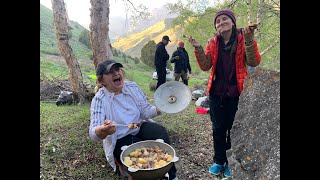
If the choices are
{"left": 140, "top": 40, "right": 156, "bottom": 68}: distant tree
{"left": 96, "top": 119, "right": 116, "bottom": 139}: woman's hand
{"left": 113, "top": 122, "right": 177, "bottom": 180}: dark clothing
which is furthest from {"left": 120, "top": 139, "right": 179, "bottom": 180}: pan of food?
{"left": 140, "top": 40, "right": 156, "bottom": 68}: distant tree

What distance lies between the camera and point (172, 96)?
10.4 feet

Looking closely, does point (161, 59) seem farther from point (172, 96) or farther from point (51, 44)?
point (51, 44)

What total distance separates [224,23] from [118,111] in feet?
4.48

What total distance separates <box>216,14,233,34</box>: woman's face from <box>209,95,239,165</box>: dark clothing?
0.69m

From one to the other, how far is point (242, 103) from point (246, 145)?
0.45 metres

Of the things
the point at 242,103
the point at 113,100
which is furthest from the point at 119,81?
the point at 242,103

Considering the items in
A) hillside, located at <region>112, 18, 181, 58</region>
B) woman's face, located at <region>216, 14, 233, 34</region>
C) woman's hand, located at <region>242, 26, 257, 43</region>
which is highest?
hillside, located at <region>112, 18, 181, 58</region>

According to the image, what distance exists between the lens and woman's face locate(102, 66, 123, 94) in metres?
2.78

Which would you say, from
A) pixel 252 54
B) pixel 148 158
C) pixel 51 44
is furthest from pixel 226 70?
pixel 51 44

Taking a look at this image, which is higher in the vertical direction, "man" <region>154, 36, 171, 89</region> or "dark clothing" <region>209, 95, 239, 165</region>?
"man" <region>154, 36, 171, 89</region>

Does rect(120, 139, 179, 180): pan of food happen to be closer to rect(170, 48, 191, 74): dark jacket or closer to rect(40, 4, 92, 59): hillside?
rect(170, 48, 191, 74): dark jacket

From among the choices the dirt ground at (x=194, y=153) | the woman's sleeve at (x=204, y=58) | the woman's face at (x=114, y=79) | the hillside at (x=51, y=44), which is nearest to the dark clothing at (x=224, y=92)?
the woman's sleeve at (x=204, y=58)

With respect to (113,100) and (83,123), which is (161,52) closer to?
(83,123)
